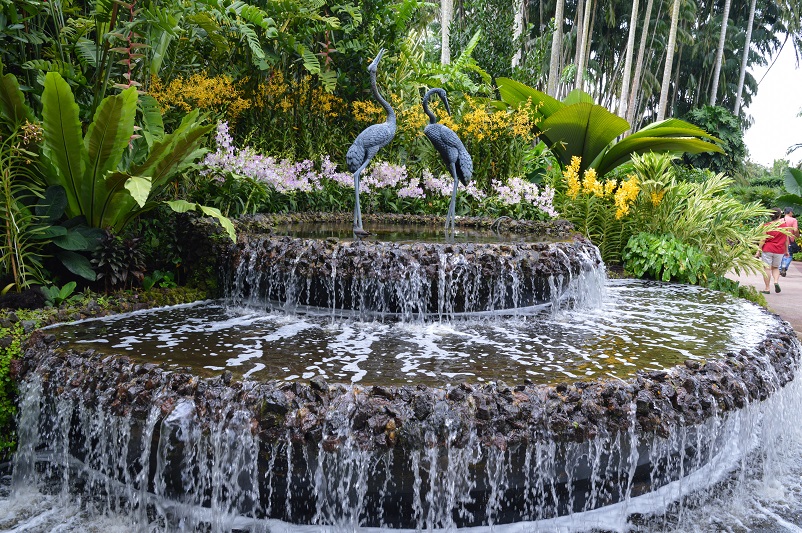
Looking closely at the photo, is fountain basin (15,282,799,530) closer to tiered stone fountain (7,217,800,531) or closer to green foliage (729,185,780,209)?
tiered stone fountain (7,217,800,531)

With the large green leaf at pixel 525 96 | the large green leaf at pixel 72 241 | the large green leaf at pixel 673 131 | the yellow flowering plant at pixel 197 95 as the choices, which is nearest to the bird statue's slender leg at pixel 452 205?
the yellow flowering plant at pixel 197 95

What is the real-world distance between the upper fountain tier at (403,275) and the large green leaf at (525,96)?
6679 millimetres

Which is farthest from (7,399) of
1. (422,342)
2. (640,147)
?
(640,147)

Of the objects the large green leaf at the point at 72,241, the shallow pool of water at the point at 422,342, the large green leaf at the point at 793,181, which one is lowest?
the shallow pool of water at the point at 422,342

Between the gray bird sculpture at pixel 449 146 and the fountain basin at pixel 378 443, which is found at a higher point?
the gray bird sculpture at pixel 449 146

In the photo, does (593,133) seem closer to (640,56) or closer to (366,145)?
(366,145)

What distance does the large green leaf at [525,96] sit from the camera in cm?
1073

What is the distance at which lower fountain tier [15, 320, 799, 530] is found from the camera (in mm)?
2438

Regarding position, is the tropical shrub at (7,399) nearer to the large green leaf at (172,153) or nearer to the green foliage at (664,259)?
the large green leaf at (172,153)

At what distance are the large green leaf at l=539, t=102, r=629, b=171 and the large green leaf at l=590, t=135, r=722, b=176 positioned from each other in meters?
0.18

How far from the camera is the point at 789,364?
3771mm

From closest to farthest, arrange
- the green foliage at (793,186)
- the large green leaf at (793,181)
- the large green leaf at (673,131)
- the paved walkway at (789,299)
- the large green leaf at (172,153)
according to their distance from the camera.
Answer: the large green leaf at (172,153)
the paved walkway at (789,299)
the large green leaf at (673,131)
the green foliage at (793,186)
the large green leaf at (793,181)

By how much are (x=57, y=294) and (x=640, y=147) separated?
986cm

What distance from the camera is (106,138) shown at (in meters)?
4.07
